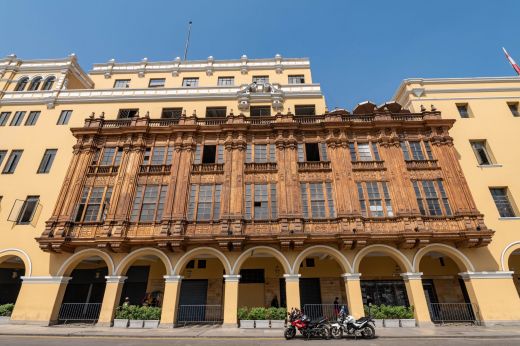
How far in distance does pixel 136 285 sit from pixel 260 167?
1382 cm

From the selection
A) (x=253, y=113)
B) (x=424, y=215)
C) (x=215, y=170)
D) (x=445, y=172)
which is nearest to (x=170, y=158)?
(x=215, y=170)

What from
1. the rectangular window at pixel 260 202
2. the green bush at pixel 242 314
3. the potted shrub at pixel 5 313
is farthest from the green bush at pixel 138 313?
the rectangular window at pixel 260 202

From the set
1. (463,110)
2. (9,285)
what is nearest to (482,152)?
(463,110)

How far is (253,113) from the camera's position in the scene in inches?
1003

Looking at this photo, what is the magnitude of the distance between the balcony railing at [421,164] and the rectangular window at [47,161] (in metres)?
29.4

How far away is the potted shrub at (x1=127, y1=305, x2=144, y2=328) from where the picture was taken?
16203 millimetres

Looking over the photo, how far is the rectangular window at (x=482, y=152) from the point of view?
21150 mm

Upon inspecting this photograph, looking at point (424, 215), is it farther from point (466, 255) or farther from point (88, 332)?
point (88, 332)

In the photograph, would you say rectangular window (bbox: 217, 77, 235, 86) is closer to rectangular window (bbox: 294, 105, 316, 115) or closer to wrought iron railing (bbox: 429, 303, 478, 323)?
rectangular window (bbox: 294, 105, 316, 115)

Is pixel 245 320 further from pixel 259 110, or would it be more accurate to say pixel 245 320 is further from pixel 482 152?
pixel 482 152

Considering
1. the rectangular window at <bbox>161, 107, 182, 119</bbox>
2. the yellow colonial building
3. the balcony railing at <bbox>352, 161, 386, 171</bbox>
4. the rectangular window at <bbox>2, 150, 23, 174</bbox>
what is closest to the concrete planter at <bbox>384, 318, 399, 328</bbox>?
the yellow colonial building

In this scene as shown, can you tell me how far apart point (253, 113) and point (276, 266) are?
1426 centimetres

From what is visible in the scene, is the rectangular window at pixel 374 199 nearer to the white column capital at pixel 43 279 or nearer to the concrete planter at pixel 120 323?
the concrete planter at pixel 120 323

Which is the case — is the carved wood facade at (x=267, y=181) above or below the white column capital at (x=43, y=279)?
above
